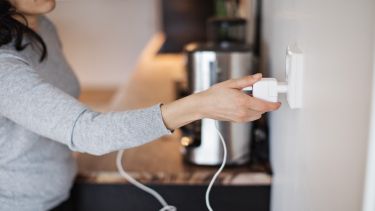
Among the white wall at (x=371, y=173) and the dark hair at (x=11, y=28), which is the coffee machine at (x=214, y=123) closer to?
the dark hair at (x=11, y=28)

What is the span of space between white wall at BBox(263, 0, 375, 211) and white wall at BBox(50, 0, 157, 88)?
13.4ft

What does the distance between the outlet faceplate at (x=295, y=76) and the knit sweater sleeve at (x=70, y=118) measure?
0.21 meters

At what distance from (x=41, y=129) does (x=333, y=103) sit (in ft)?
1.55

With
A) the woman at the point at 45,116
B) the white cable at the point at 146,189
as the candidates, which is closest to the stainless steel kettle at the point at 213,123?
the white cable at the point at 146,189

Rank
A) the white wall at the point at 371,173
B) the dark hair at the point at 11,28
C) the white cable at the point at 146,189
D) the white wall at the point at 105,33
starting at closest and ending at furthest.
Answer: the white wall at the point at 371,173 < the dark hair at the point at 11,28 < the white cable at the point at 146,189 < the white wall at the point at 105,33

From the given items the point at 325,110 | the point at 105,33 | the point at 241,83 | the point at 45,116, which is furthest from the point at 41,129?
the point at 105,33

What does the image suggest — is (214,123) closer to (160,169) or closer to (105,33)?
(160,169)

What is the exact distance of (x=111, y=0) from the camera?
186 inches

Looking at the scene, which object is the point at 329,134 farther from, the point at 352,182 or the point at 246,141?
the point at 246,141

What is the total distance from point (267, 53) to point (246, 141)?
230 millimetres

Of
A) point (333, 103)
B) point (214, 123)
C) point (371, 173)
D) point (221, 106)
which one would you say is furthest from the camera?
point (214, 123)

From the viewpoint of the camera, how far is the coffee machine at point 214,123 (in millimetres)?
1071

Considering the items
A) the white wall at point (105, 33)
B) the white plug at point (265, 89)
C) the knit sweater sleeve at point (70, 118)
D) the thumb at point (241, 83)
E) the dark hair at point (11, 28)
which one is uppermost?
the dark hair at point (11, 28)

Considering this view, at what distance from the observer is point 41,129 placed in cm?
76
